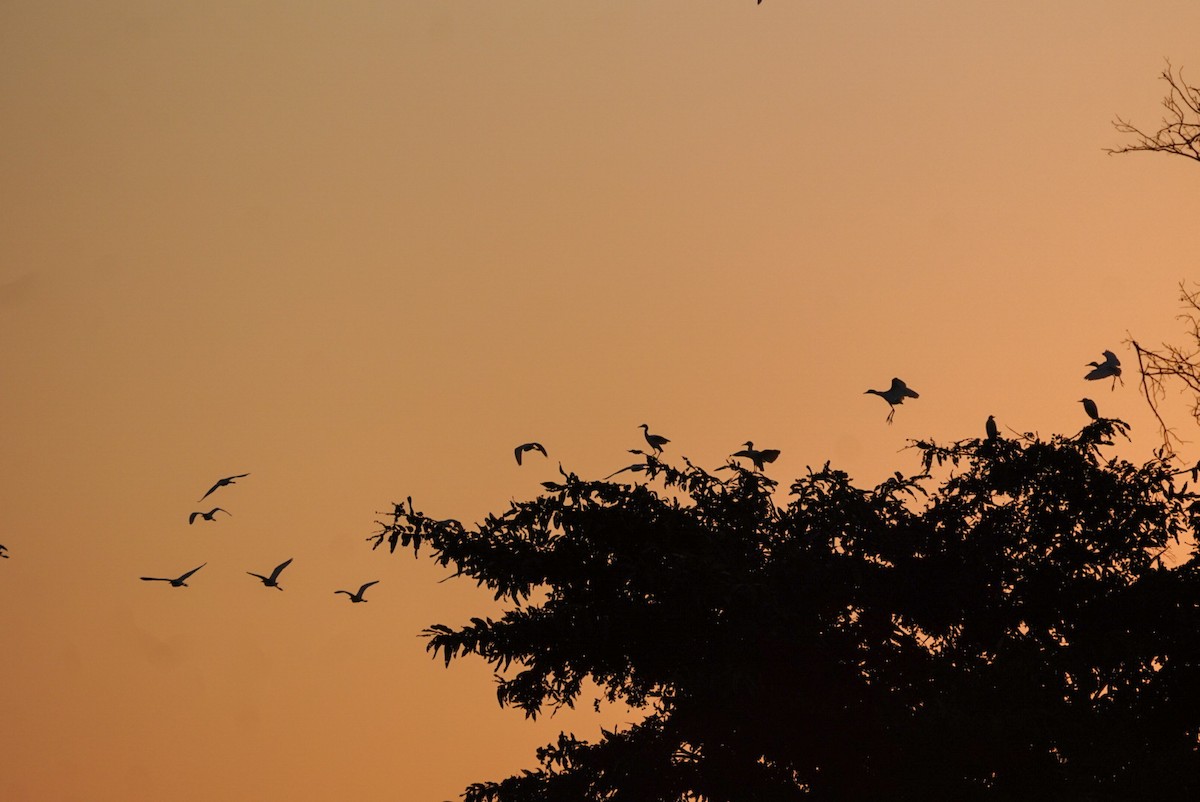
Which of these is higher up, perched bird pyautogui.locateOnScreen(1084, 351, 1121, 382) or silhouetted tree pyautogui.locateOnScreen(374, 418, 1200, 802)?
perched bird pyautogui.locateOnScreen(1084, 351, 1121, 382)

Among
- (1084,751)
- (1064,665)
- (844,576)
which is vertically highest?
(844,576)

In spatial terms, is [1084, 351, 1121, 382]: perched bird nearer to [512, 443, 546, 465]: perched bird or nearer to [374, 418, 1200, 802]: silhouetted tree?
[374, 418, 1200, 802]: silhouetted tree

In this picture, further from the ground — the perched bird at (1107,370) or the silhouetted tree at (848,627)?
the perched bird at (1107,370)

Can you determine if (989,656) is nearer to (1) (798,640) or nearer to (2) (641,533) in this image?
(1) (798,640)

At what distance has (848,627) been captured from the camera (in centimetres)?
2286

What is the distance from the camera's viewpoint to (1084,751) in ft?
63.6

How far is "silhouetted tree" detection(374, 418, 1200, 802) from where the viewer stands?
2072cm

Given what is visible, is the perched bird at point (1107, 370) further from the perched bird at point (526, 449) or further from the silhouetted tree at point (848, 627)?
the perched bird at point (526, 449)

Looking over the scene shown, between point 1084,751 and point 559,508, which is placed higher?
point 559,508

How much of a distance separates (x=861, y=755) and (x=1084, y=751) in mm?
3199

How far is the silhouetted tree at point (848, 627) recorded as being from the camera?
68.0 ft

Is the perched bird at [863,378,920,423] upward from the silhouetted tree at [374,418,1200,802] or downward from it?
upward

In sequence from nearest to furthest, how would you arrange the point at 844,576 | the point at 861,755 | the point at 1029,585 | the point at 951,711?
the point at 951,711
the point at 861,755
the point at 844,576
the point at 1029,585

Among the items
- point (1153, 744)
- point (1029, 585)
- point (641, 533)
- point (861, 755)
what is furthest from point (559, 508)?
point (1153, 744)
